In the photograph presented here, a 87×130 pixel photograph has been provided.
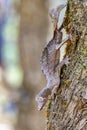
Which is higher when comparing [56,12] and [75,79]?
[56,12]

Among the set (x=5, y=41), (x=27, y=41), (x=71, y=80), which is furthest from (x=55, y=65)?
(x=5, y=41)

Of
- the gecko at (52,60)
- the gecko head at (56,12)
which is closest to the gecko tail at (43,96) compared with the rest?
the gecko at (52,60)

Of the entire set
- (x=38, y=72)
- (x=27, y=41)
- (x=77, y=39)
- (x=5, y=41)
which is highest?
(x=5, y=41)

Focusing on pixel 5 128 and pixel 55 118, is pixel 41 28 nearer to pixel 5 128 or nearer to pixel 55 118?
pixel 55 118

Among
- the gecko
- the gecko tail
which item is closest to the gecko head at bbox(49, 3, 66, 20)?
the gecko

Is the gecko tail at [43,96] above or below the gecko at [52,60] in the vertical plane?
below

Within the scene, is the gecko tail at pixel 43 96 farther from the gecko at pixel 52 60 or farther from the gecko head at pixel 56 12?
the gecko head at pixel 56 12

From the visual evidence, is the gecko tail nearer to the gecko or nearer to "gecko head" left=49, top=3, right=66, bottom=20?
the gecko

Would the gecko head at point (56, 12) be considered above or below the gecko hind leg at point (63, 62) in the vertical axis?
above
